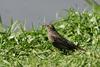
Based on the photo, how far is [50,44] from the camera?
811 cm

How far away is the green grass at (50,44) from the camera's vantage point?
7145mm

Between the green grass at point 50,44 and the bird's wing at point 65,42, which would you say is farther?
the bird's wing at point 65,42

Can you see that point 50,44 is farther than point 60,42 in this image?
Yes

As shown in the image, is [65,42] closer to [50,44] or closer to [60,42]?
[60,42]

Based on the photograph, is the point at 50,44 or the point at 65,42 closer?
the point at 65,42

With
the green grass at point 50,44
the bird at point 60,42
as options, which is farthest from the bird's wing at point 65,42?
the green grass at point 50,44

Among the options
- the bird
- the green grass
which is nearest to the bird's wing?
the bird

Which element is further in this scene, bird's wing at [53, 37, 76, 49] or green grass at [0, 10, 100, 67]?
bird's wing at [53, 37, 76, 49]

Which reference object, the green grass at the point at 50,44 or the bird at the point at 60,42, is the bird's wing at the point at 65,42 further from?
the green grass at the point at 50,44

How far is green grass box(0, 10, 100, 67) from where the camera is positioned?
7145 millimetres

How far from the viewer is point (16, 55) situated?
308 inches

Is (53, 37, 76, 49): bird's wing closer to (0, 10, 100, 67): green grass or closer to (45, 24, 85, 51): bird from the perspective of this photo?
(45, 24, 85, 51): bird

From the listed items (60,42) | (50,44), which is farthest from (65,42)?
(50,44)

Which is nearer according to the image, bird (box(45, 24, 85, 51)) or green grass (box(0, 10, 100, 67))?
green grass (box(0, 10, 100, 67))
